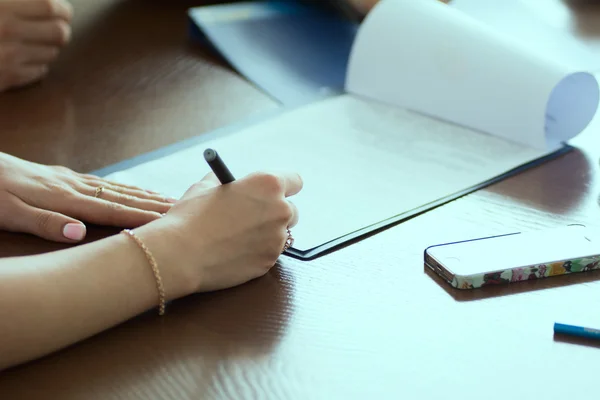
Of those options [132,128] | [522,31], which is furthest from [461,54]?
[132,128]

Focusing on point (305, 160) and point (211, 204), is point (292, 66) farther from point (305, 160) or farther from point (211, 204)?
point (211, 204)

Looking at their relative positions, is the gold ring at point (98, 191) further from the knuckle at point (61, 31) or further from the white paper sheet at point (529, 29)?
the white paper sheet at point (529, 29)

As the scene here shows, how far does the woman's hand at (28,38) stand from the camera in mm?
1108

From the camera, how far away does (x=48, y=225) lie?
2.41ft

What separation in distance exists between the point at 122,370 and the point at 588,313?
1.22ft

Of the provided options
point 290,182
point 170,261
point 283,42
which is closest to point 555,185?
point 290,182

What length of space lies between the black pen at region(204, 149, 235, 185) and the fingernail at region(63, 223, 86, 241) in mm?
153

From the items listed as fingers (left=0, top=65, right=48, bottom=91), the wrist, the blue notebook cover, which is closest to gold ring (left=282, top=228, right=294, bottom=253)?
the wrist

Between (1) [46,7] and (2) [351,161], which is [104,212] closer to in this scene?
(2) [351,161]

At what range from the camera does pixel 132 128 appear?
1005mm

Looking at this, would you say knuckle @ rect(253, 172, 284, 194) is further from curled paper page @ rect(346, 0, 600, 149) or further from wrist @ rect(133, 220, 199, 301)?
curled paper page @ rect(346, 0, 600, 149)

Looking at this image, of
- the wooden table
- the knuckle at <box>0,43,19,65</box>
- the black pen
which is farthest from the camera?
the knuckle at <box>0,43,19,65</box>

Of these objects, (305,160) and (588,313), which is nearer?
(588,313)

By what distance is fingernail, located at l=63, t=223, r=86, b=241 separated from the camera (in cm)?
73
